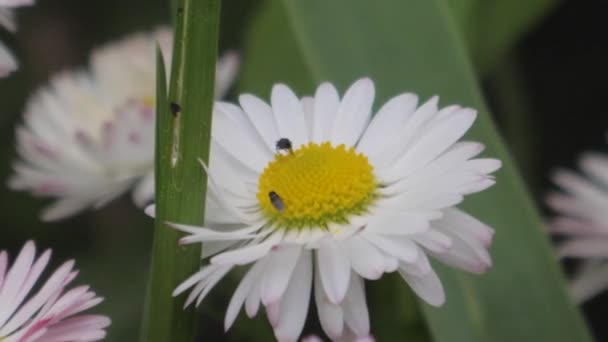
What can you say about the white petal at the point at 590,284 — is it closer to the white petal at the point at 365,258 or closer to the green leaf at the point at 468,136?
the green leaf at the point at 468,136

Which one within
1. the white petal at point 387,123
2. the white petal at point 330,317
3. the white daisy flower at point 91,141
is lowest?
the white petal at point 330,317

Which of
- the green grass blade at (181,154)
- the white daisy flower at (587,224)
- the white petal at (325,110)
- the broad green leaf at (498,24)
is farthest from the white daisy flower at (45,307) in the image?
the broad green leaf at (498,24)

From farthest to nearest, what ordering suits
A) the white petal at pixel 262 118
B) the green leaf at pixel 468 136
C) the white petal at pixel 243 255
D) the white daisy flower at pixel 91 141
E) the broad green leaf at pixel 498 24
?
the broad green leaf at pixel 498 24, the white daisy flower at pixel 91 141, the green leaf at pixel 468 136, the white petal at pixel 262 118, the white petal at pixel 243 255

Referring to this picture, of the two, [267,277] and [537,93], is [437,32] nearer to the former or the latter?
[267,277]

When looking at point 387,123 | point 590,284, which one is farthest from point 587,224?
point 387,123

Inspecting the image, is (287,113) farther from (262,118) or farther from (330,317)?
(330,317)

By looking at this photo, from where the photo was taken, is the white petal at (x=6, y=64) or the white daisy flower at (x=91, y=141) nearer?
the white petal at (x=6, y=64)

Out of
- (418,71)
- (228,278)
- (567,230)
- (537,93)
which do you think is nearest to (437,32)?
(418,71)
